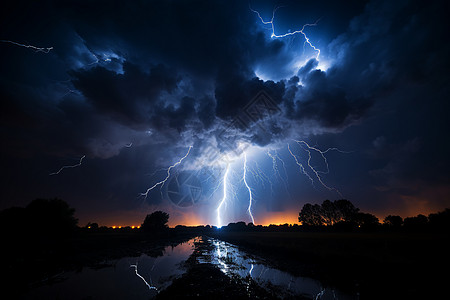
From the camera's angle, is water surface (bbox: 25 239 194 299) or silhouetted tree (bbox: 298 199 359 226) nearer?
water surface (bbox: 25 239 194 299)

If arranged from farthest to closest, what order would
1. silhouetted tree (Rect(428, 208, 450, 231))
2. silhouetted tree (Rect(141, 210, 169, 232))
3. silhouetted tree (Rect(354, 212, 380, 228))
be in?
silhouetted tree (Rect(141, 210, 169, 232)), silhouetted tree (Rect(354, 212, 380, 228)), silhouetted tree (Rect(428, 208, 450, 231))

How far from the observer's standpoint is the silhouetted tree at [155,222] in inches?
2849

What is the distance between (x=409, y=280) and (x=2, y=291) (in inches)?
750

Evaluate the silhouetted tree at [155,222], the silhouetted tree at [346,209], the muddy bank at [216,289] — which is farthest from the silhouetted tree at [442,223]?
the silhouetted tree at [155,222]

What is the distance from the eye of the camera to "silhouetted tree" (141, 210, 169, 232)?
72375 mm

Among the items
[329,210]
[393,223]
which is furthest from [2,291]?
[393,223]

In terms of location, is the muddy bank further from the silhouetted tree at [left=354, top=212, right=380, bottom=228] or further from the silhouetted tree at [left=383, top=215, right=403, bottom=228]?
the silhouetted tree at [left=383, top=215, right=403, bottom=228]

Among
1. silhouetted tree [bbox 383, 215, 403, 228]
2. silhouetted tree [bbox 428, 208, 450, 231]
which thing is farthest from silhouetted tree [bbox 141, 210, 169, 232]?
silhouetted tree [bbox 383, 215, 403, 228]

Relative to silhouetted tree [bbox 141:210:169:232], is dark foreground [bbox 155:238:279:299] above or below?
below

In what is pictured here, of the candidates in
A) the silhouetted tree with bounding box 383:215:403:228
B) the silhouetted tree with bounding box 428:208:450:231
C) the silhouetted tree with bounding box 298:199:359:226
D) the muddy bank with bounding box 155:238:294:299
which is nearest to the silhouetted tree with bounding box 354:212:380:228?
the silhouetted tree with bounding box 298:199:359:226

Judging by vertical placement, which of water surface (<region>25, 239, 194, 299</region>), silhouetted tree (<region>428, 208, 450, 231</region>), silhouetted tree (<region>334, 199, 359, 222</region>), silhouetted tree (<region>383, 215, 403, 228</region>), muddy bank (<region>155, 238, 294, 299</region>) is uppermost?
silhouetted tree (<region>334, 199, 359, 222</region>)

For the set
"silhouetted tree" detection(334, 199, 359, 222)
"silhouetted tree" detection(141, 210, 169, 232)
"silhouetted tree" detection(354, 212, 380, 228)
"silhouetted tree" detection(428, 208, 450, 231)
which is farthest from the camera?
"silhouetted tree" detection(141, 210, 169, 232)

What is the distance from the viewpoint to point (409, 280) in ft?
26.1

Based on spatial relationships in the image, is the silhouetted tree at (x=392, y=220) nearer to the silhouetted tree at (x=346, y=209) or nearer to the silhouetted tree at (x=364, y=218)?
the silhouetted tree at (x=364, y=218)
